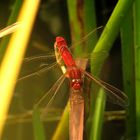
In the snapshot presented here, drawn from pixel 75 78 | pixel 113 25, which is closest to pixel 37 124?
pixel 75 78

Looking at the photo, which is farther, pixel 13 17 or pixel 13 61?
pixel 13 17

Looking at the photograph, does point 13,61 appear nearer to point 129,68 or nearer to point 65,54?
point 65,54

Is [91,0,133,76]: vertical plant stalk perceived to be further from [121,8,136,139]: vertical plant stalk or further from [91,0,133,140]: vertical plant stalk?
[121,8,136,139]: vertical plant stalk

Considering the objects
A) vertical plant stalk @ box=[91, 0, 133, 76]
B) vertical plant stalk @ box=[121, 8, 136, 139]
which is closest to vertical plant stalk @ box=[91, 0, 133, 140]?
vertical plant stalk @ box=[91, 0, 133, 76]

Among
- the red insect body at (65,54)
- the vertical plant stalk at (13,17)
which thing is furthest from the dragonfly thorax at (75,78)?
the vertical plant stalk at (13,17)

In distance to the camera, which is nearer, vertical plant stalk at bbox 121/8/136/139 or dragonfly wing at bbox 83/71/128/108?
dragonfly wing at bbox 83/71/128/108

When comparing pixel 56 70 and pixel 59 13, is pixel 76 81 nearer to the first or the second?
pixel 56 70

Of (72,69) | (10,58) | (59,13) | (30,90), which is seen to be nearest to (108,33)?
(72,69)
